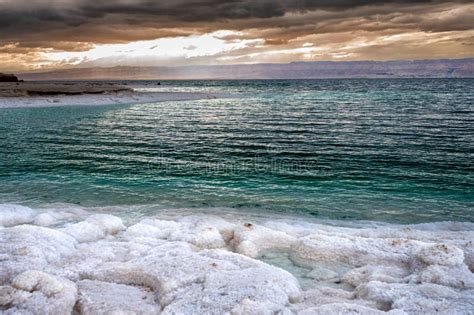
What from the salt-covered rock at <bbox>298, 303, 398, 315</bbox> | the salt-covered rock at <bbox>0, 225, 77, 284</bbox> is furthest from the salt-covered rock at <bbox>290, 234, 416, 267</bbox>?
the salt-covered rock at <bbox>0, 225, 77, 284</bbox>

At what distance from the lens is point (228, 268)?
8695mm

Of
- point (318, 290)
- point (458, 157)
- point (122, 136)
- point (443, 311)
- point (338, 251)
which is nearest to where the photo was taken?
point (443, 311)

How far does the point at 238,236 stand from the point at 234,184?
25.9 feet

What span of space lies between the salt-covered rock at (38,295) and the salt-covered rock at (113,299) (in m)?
0.26

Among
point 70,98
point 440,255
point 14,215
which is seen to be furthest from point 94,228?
point 70,98

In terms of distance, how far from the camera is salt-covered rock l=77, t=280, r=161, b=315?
7.15 metres

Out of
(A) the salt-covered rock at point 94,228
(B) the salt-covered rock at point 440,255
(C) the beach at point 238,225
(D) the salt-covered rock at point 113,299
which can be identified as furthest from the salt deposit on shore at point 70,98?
(B) the salt-covered rock at point 440,255

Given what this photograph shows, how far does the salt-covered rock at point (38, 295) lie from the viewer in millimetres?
6980

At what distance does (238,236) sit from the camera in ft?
36.7

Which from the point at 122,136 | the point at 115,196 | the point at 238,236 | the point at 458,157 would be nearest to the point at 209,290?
the point at 238,236

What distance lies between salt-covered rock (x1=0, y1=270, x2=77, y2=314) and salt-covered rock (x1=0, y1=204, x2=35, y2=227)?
18.4 feet

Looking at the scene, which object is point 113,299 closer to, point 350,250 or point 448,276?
point 350,250

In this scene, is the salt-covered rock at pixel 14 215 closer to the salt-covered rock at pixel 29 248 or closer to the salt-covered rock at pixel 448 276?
the salt-covered rock at pixel 29 248

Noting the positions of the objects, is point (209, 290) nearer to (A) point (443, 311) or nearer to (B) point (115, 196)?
(A) point (443, 311)
